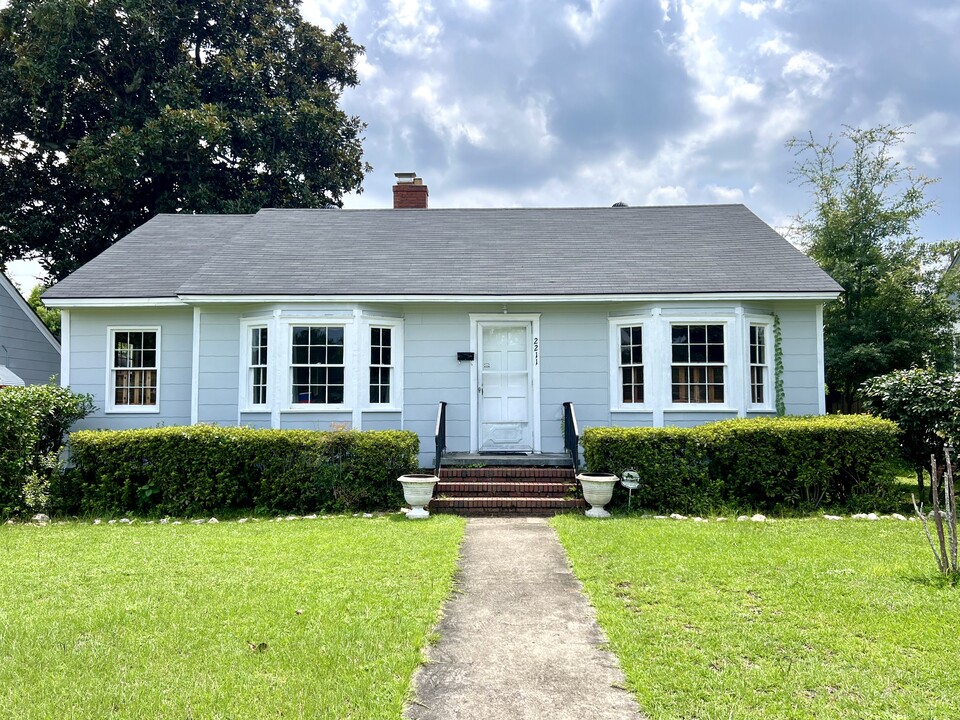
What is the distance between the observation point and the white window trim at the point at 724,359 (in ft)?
34.8

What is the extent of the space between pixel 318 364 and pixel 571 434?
15.0 feet

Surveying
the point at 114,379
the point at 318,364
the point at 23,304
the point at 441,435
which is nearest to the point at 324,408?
the point at 318,364

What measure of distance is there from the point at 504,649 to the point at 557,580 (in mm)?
1671

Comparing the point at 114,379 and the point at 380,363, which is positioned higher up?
the point at 380,363

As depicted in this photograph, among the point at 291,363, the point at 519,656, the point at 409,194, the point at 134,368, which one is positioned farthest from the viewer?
the point at 409,194

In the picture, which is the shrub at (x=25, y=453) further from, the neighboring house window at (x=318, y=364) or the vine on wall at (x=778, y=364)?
the vine on wall at (x=778, y=364)

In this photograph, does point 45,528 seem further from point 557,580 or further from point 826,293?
point 826,293

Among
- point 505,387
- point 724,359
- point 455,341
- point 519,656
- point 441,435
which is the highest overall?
point 455,341

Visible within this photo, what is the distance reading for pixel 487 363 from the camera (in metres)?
11.2

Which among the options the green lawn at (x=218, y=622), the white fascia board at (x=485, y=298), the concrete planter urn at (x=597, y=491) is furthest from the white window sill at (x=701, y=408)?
the green lawn at (x=218, y=622)

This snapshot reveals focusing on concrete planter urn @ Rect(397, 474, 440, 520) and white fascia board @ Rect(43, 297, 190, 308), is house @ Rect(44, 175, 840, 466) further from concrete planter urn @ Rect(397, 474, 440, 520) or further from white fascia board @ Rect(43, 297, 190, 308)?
concrete planter urn @ Rect(397, 474, 440, 520)

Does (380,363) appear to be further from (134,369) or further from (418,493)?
(134,369)

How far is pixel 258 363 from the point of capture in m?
11.0

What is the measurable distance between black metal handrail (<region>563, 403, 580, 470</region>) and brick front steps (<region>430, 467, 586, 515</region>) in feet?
0.79
